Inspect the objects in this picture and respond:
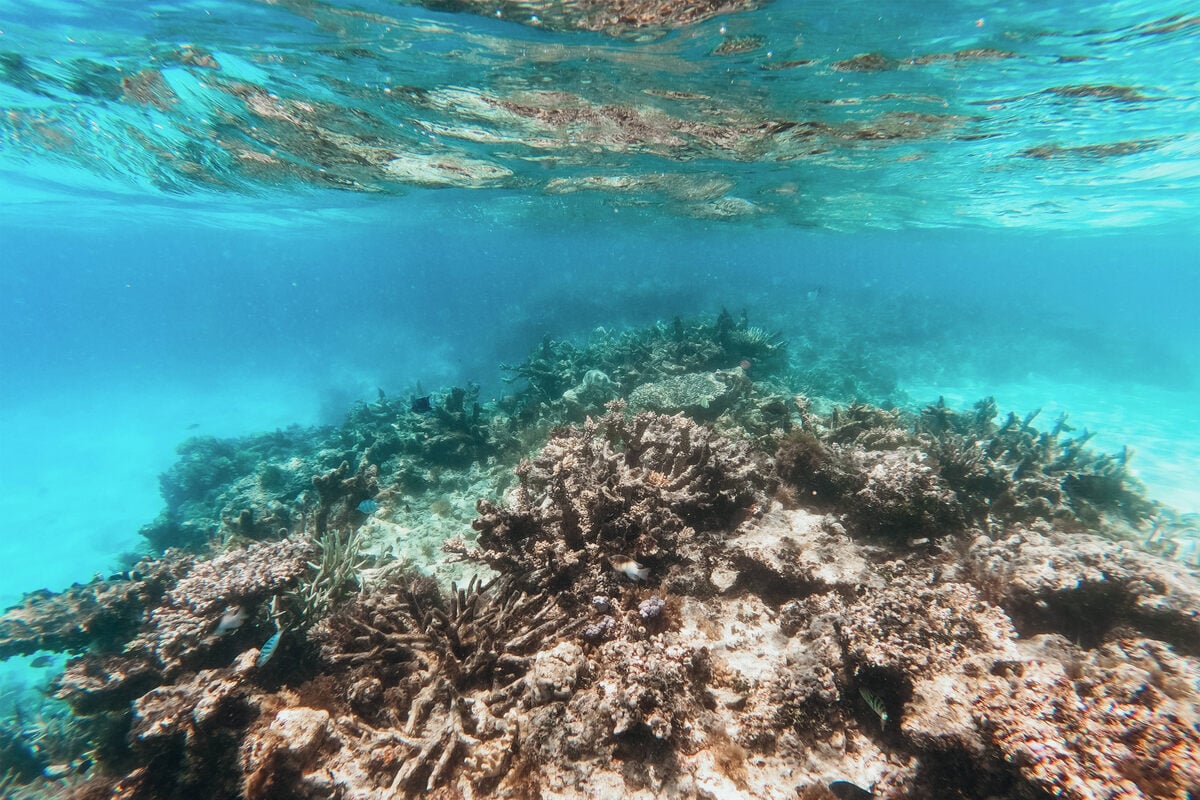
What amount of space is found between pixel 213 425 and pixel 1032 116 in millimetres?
54648

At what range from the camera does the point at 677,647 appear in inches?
132

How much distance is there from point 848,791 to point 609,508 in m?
2.56

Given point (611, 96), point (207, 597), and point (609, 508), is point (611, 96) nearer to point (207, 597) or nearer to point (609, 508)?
point (609, 508)

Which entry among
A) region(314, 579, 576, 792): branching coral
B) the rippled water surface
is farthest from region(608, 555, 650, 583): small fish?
the rippled water surface

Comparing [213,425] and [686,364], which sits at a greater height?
[686,364]

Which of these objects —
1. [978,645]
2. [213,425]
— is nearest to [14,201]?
[213,425]

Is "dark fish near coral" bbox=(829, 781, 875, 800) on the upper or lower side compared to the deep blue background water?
upper

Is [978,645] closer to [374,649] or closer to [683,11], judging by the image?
[374,649]

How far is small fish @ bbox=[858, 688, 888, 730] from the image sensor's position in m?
2.94

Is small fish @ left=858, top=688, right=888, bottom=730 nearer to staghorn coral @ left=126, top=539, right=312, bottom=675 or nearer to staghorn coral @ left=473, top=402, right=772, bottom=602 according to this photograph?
staghorn coral @ left=473, top=402, right=772, bottom=602

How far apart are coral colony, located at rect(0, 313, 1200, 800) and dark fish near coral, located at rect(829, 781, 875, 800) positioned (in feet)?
0.03

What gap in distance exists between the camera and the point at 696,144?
15984mm

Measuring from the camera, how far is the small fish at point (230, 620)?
420 centimetres

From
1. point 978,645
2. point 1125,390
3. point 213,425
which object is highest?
point 978,645
